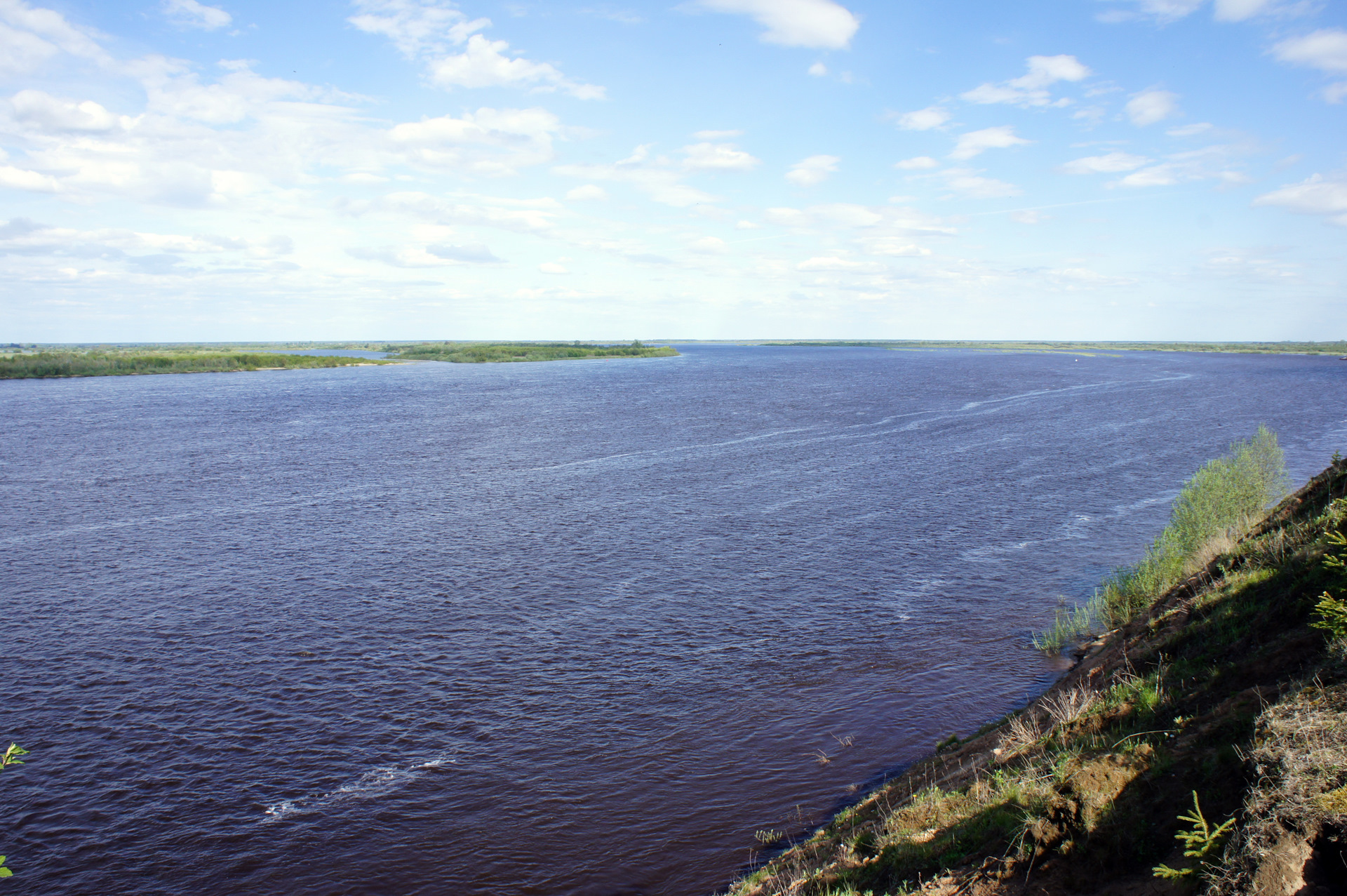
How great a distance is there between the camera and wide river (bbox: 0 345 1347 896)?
19938 millimetres

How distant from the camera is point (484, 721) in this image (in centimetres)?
2520

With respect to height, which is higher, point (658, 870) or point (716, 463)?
point (716, 463)

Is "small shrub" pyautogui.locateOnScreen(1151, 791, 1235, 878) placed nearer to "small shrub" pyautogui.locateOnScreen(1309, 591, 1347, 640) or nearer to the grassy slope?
the grassy slope

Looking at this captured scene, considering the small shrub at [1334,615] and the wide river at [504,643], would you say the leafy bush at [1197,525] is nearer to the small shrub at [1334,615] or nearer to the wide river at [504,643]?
the wide river at [504,643]

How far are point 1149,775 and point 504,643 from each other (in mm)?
24095

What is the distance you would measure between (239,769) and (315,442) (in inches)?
2537

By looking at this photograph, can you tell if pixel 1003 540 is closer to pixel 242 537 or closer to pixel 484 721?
pixel 484 721

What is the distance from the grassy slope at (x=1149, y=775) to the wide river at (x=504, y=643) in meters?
5.07

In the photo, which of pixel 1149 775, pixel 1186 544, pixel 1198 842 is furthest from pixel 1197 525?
pixel 1198 842

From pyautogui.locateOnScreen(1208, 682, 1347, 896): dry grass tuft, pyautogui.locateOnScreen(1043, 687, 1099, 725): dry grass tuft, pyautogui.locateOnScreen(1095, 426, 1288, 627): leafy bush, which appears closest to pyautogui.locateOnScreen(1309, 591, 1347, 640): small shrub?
pyautogui.locateOnScreen(1208, 682, 1347, 896): dry grass tuft

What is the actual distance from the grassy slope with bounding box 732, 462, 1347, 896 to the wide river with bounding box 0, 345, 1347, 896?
5.07 metres

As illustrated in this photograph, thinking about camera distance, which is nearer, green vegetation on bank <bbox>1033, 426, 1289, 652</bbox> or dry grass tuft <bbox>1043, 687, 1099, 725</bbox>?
dry grass tuft <bbox>1043, 687, 1099, 725</bbox>

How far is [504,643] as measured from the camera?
101 feet

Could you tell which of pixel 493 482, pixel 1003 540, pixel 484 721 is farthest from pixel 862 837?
pixel 493 482
